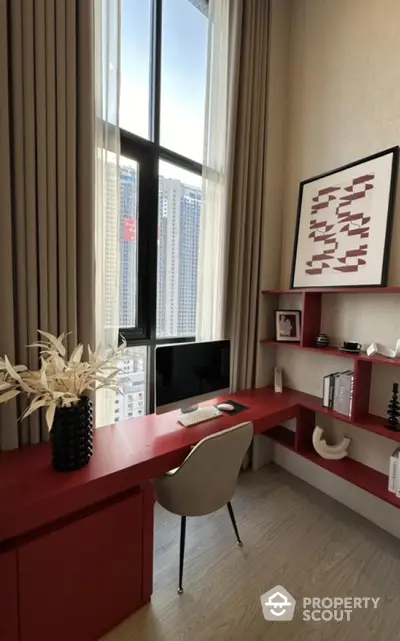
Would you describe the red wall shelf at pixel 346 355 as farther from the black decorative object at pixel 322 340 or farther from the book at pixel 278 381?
the book at pixel 278 381

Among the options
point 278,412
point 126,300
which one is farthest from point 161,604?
point 126,300

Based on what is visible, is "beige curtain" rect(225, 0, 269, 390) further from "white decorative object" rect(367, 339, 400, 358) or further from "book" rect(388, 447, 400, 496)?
"book" rect(388, 447, 400, 496)

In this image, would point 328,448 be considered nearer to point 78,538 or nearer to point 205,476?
point 205,476

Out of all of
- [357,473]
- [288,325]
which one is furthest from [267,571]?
[288,325]

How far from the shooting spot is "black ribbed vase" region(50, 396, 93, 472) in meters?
1.25

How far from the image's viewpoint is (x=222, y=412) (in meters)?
1.98

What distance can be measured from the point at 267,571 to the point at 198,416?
861 millimetres

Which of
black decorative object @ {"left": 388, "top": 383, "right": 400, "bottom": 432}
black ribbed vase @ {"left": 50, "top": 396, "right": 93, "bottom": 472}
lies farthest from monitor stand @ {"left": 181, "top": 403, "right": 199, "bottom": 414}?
black decorative object @ {"left": 388, "top": 383, "right": 400, "bottom": 432}

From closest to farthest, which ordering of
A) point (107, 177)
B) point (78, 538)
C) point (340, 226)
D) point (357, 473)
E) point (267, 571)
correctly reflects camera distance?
point (78, 538) < point (267, 571) < point (107, 177) < point (357, 473) < point (340, 226)

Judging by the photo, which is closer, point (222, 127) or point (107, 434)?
point (107, 434)

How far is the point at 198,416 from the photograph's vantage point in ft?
6.09

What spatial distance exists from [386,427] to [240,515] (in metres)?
1.09

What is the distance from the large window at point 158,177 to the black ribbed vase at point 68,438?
73 centimetres

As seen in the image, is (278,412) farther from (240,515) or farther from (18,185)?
(18,185)
